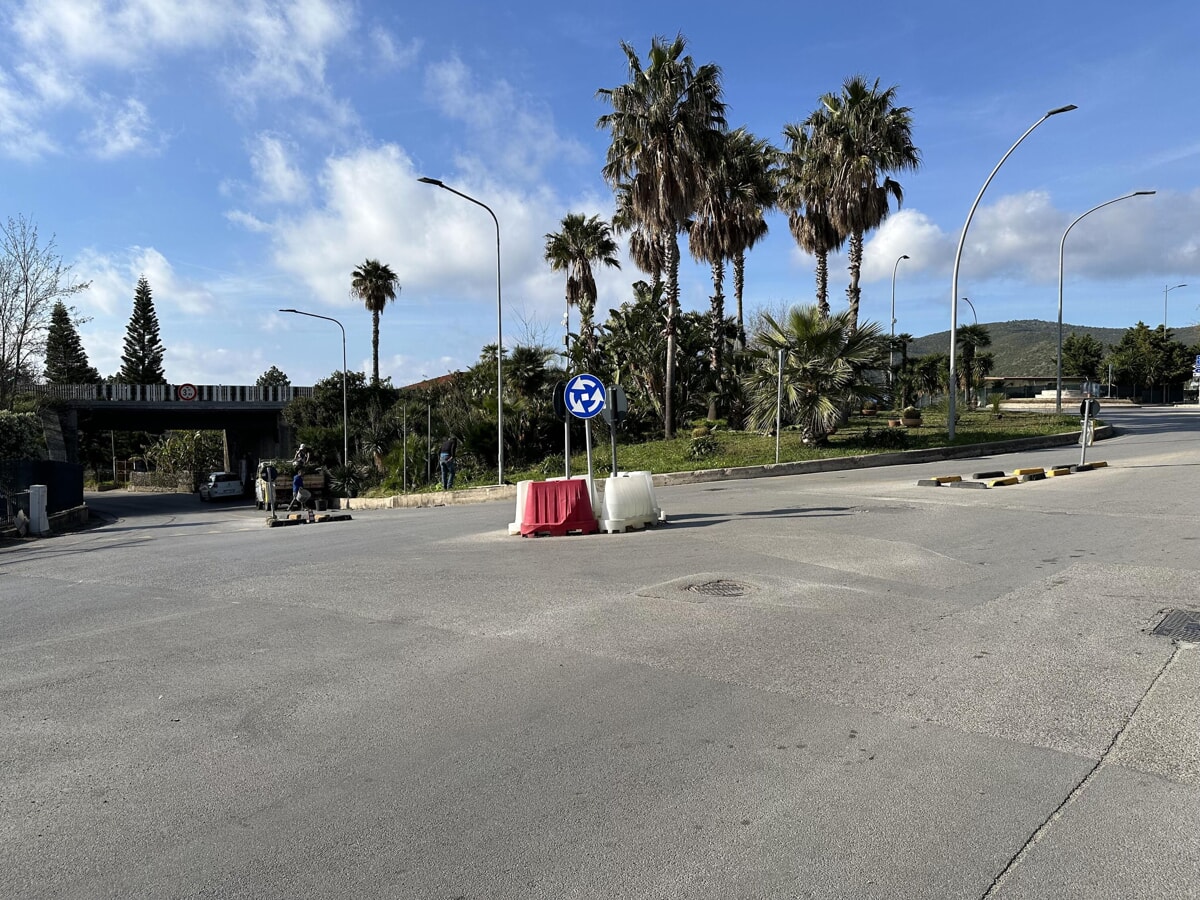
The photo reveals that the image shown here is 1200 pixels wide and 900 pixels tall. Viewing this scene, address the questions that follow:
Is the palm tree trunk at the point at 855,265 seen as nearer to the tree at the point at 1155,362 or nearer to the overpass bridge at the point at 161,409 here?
the overpass bridge at the point at 161,409

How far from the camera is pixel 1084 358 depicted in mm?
82125

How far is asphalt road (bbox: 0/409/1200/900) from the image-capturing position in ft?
11.0

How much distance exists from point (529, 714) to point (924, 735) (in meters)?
2.17

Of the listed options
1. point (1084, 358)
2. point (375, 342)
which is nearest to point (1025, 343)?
point (1084, 358)

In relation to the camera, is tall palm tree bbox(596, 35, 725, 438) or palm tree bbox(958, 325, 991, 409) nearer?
tall palm tree bbox(596, 35, 725, 438)

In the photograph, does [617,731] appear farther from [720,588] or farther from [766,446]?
[766,446]

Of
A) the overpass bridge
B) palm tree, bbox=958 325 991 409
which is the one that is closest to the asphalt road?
the overpass bridge

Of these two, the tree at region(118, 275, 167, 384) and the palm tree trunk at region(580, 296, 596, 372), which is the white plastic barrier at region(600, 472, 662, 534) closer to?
the palm tree trunk at region(580, 296, 596, 372)

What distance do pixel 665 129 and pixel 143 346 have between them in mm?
76411

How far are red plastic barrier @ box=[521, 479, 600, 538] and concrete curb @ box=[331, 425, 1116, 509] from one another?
10027 mm

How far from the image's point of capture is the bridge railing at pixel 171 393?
49594 mm

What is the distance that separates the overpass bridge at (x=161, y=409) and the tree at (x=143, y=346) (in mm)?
22358

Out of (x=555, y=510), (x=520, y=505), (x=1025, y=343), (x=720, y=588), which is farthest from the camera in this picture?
(x=1025, y=343)

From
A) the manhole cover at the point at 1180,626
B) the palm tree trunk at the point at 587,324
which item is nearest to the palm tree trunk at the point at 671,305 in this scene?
the palm tree trunk at the point at 587,324
